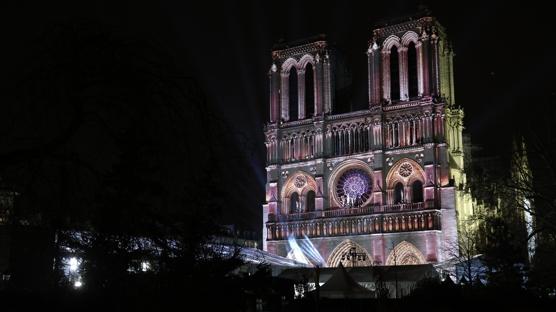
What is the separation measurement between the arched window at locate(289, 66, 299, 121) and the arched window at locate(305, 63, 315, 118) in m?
1.33

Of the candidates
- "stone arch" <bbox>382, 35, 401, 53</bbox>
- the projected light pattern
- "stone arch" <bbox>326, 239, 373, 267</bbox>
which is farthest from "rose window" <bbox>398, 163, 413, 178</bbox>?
"stone arch" <bbox>382, 35, 401, 53</bbox>

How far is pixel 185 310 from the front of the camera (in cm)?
1694

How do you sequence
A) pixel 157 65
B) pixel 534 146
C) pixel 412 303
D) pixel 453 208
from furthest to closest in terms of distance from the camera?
pixel 453 208 → pixel 534 146 → pixel 412 303 → pixel 157 65

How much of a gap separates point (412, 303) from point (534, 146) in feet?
25.9

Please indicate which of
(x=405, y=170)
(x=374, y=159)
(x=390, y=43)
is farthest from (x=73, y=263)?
(x=390, y=43)

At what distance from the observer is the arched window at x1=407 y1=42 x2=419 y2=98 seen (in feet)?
217

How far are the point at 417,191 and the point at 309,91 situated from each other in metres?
16.5

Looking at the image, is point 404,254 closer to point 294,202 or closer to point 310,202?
point 310,202

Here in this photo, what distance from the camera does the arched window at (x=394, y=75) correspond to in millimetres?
67250

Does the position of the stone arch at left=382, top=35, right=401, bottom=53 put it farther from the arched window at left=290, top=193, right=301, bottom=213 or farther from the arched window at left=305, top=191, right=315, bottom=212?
the arched window at left=290, top=193, right=301, bottom=213

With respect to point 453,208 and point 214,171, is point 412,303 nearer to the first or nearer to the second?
point 214,171

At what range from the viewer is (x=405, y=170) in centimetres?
6412

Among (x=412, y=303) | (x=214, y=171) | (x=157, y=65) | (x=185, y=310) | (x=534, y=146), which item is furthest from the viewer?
(x=534, y=146)

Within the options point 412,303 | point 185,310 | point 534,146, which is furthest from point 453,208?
point 185,310
